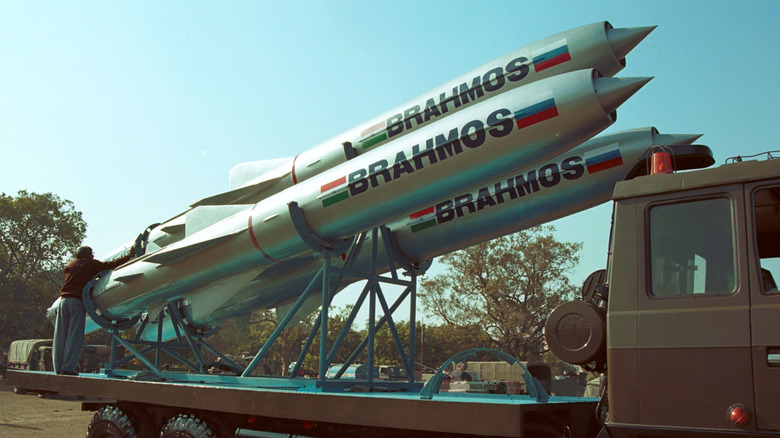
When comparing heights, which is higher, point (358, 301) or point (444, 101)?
point (444, 101)

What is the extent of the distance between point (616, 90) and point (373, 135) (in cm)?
294

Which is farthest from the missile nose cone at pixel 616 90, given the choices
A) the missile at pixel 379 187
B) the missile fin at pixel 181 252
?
the missile fin at pixel 181 252

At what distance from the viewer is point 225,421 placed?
5.75 m

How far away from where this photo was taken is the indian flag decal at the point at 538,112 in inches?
201

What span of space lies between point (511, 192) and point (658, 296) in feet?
10.5

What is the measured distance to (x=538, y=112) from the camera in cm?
514

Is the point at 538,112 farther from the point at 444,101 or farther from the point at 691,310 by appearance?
the point at 691,310

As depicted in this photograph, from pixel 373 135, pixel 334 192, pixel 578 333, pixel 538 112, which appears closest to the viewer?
pixel 578 333

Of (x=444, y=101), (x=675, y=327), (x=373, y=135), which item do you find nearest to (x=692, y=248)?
(x=675, y=327)

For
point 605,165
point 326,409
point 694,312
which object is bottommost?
point 326,409

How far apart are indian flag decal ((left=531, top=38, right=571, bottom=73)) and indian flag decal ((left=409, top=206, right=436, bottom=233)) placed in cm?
208

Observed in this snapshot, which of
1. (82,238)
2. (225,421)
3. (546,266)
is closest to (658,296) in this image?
(225,421)

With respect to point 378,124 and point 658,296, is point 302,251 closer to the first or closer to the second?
point 378,124

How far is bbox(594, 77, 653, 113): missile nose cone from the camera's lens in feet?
16.1
